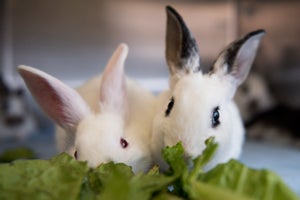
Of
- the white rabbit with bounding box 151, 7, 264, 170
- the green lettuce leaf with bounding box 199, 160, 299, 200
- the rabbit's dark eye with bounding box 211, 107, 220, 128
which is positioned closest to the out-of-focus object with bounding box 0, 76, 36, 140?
the white rabbit with bounding box 151, 7, 264, 170

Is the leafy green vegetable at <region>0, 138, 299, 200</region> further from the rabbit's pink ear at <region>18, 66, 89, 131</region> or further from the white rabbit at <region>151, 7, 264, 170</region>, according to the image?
the rabbit's pink ear at <region>18, 66, 89, 131</region>

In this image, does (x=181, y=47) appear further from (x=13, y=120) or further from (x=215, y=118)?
(x=13, y=120)

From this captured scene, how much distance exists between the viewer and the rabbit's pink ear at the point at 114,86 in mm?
1116

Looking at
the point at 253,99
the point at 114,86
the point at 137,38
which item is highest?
the point at 114,86

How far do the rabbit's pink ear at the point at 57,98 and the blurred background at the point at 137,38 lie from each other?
1.53m

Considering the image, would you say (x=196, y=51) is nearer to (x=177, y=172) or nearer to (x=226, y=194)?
(x=177, y=172)

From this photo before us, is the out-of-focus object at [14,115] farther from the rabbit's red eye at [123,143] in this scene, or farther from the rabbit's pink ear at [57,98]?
the rabbit's red eye at [123,143]

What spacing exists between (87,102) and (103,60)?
1648 millimetres

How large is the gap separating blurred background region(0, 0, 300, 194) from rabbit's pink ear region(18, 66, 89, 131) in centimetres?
153

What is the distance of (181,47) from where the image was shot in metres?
1.12

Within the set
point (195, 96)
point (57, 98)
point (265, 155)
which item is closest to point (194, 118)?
point (195, 96)

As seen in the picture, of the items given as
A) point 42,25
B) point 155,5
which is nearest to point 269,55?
point 155,5

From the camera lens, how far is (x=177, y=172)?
2.63 ft

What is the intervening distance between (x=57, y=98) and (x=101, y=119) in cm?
12
